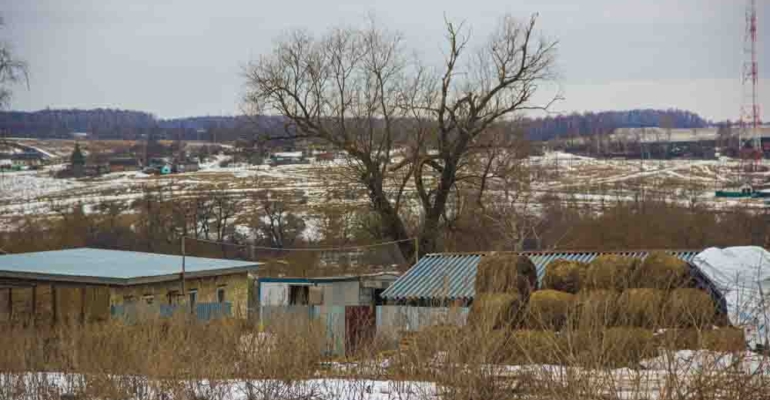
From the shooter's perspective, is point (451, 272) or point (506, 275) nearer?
point (506, 275)

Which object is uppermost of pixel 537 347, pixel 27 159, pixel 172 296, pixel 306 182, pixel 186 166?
pixel 27 159

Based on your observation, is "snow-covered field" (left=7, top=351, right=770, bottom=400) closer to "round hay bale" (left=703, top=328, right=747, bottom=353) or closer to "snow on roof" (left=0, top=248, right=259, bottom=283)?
"round hay bale" (left=703, top=328, right=747, bottom=353)

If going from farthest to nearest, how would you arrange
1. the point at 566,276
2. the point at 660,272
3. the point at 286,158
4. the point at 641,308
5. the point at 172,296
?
the point at 286,158
the point at 172,296
the point at 566,276
the point at 660,272
the point at 641,308

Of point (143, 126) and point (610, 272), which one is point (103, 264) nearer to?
point (610, 272)

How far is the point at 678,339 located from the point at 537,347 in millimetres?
1875

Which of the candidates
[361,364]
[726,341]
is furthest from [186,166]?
[726,341]

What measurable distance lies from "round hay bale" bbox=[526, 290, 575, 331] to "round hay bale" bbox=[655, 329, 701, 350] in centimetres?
249

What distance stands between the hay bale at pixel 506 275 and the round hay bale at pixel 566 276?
0.37 meters

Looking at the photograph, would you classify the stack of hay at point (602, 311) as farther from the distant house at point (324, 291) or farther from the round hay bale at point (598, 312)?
the distant house at point (324, 291)

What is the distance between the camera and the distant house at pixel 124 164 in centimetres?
10338

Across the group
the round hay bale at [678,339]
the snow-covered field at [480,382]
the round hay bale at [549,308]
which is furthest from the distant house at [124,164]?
the round hay bale at [678,339]

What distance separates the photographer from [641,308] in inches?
520

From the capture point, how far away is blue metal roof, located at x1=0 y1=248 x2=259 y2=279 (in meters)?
25.4

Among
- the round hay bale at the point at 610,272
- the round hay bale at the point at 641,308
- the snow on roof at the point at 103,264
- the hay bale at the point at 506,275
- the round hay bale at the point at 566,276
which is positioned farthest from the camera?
the snow on roof at the point at 103,264
